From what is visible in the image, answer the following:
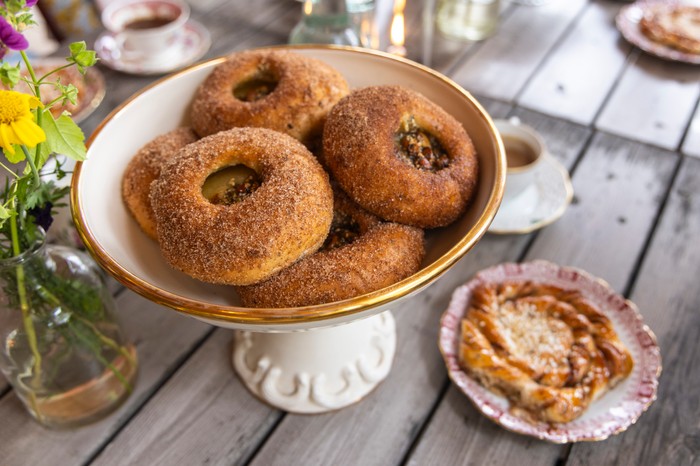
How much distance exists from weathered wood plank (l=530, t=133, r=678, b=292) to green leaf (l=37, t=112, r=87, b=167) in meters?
0.71

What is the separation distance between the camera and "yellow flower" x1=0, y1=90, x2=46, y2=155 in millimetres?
466

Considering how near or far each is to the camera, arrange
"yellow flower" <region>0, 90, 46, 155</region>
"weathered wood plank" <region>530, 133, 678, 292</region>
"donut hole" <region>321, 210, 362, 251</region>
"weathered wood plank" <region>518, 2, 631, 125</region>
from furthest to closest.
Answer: "weathered wood plank" <region>518, 2, 631, 125</region> → "weathered wood plank" <region>530, 133, 678, 292</region> → "donut hole" <region>321, 210, 362, 251</region> → "yellow flower" <region>0, 90, 46, 155</region>

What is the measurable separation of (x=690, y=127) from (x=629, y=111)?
0.40 feet

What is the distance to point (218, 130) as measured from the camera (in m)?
0.74

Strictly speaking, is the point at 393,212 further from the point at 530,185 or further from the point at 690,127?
the point at 690,127

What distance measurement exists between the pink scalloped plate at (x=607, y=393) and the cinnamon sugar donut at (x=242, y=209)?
288 millimetres

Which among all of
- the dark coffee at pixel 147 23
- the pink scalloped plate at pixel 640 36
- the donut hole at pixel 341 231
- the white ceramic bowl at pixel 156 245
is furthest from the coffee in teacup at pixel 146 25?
the pink scalloped plate at pixel 640 36

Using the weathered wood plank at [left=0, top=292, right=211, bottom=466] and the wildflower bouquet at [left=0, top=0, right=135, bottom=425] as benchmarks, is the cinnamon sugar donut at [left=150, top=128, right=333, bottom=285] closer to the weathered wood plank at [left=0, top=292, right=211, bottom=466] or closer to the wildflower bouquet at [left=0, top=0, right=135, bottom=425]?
the wildflower bouquet at [left=0, top=0, right=135, bottom=425]

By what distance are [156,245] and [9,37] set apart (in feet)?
0.94

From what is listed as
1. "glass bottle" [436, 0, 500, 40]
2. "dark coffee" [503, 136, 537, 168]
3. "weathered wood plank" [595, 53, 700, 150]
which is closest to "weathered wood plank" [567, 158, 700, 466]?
"weathered wood plank" [595, 53, 700, 150]

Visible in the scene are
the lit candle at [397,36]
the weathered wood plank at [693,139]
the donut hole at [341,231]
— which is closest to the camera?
the donut hole at [341,231]

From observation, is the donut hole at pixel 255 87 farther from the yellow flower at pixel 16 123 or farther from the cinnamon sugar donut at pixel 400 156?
the yellow flower at pixel 16 123

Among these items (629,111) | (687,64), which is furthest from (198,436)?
(687,64)

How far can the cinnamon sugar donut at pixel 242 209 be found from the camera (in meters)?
0.59
